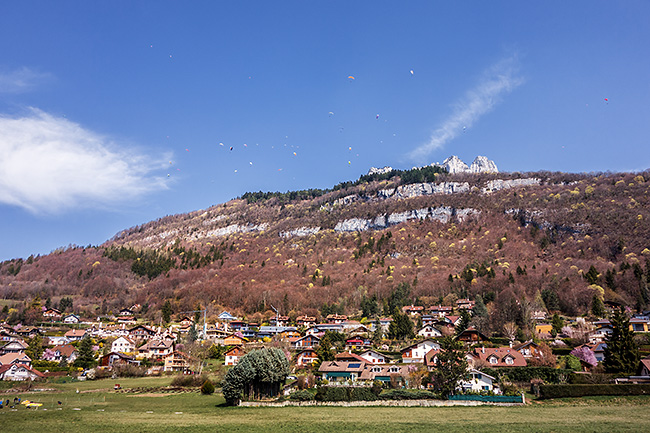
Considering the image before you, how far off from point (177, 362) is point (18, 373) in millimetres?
19670

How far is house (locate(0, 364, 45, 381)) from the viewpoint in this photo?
54250mm

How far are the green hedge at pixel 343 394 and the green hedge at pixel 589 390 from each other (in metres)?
14.3

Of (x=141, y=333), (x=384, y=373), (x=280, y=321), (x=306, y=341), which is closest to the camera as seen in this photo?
(x=384, y=373)

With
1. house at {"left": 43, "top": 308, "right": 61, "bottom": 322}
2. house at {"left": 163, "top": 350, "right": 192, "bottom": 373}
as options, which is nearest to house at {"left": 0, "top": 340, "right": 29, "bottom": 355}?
house at {"left": 163, "top": 350, "right": 192, "bottom": 373}

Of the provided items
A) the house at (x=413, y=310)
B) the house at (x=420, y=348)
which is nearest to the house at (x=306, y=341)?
the house at (x=420, y=348)

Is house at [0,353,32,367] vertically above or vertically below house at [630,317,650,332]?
below

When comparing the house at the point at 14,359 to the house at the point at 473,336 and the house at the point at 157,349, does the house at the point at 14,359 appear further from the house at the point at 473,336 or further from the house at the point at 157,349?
the house at the point at 473,336

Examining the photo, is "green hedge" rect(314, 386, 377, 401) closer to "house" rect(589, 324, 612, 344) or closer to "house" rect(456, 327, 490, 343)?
"house" rect(456, 327, 490, 343)

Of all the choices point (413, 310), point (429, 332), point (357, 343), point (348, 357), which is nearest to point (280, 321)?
point (413, 310)

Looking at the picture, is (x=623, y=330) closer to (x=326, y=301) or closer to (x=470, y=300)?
(x=470, y=300)

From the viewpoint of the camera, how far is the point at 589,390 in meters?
34.8

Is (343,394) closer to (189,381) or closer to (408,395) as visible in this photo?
(408,395)

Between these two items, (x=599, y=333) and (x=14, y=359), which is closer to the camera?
(x=14, y=359)

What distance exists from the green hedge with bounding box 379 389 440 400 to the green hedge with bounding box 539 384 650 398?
30.1 feet
